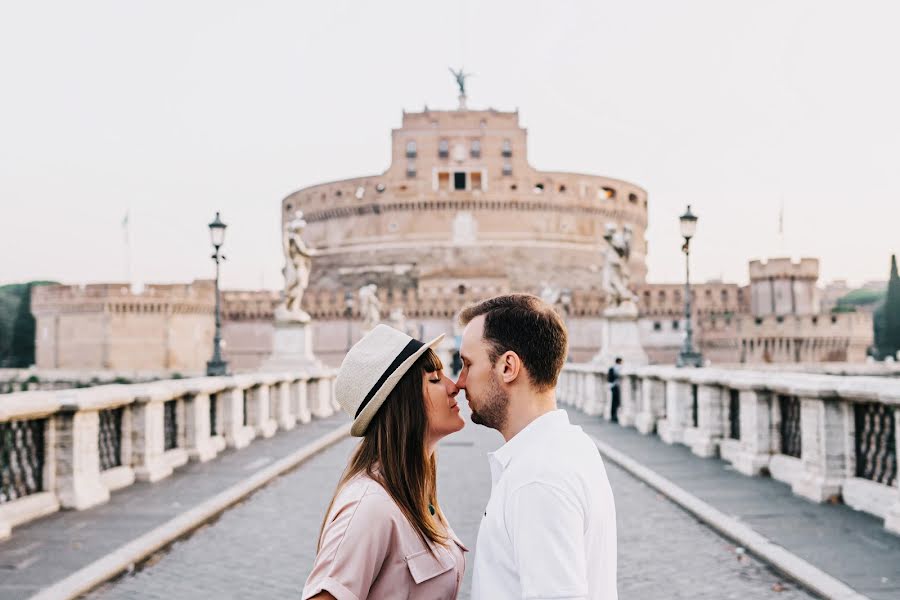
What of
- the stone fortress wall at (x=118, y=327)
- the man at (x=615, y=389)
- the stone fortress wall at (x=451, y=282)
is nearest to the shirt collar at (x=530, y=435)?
the man at (x=615, y=389)

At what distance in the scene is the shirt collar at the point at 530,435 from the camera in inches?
72.2

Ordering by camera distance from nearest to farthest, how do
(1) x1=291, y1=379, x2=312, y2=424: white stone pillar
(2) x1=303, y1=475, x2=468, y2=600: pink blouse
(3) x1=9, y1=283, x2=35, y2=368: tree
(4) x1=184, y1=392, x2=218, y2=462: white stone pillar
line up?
(2) x1=303, y1=475, x2=468, y2=600: pink blouse, (4) x1=184, y1=392, x2=218, y2=462: white stone pillar, (1) x1=291, y1=379, x2=312, y2=424: white stone pillar, (3) x1=9, y1=283, x2=35, y2=368: tree

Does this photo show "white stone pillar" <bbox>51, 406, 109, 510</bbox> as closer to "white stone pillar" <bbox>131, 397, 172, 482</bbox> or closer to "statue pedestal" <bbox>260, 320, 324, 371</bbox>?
"white stone pillar" <bbox>131, 397, 172, 482</bbox>

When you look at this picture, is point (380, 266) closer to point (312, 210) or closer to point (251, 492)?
point (312, 210)

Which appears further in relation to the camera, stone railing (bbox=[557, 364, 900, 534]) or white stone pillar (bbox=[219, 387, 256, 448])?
white stone pillar (bbox=[219, 387, 256, 448])

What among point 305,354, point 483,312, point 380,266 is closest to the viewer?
point 483,312

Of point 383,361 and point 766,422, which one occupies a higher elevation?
point 383,361

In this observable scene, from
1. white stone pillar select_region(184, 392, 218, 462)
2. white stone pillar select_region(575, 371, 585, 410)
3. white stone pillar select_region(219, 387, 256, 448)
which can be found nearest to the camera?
white stone pillar select_region(184, 392, 218, 462)

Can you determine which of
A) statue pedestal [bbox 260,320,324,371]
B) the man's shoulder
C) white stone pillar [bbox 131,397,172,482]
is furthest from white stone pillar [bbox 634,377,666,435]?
the man's shoulder

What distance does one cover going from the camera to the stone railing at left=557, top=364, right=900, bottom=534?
6184 mm

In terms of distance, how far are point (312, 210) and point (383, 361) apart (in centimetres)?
6898

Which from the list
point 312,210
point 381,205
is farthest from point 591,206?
point 312,210

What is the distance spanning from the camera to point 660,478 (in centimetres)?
833

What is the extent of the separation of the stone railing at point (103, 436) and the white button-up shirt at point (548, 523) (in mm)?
4965
